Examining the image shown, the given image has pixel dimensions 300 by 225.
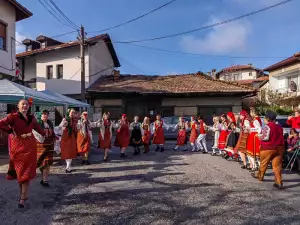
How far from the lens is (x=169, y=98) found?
21.8 metres

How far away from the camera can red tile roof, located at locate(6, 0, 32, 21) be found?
1514 cm

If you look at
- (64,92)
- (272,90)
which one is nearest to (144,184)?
(64,92)

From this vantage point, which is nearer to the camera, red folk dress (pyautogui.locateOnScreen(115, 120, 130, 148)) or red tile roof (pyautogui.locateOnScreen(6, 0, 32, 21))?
red folk dress (pyautogui.locateOnScreen(115, 120, 130, 148))

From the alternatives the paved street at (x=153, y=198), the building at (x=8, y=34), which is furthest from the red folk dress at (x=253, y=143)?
the building at (x=8, y=34)

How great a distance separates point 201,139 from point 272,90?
16373mm

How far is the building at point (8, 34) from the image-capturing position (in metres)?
14.8

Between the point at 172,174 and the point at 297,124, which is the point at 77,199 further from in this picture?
the point at 297,124

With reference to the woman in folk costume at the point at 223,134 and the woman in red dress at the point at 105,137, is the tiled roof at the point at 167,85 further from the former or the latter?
the woman in red dress at the point at 105,137

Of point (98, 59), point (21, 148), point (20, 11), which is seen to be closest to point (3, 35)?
point (20, 11)

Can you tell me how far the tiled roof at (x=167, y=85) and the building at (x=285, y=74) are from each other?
196 inches

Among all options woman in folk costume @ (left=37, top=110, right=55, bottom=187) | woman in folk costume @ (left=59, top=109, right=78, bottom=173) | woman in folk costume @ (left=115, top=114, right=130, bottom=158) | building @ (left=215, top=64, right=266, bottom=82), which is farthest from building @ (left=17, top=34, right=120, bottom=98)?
building @ (left=215, top=64, right=266, bottom=82)

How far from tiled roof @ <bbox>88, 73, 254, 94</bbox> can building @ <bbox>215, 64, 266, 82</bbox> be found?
973 inches

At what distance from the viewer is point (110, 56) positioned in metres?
28.8

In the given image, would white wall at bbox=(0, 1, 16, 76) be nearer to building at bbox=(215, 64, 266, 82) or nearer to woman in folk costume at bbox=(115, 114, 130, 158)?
woman in folk costume at bbox=(115, 114, 130, 158)
